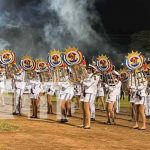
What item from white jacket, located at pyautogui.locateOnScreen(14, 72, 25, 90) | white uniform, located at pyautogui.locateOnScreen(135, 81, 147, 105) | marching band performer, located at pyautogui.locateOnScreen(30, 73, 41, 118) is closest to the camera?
white uniform, located at pyautogui.locateOnScreen(135, 81, 147, 105)

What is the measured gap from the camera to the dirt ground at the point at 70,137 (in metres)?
11.1

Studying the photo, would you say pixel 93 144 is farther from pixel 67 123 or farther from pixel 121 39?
pixel 121 39

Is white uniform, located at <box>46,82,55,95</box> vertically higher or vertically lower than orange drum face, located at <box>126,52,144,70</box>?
lower

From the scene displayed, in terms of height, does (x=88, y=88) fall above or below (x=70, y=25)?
below

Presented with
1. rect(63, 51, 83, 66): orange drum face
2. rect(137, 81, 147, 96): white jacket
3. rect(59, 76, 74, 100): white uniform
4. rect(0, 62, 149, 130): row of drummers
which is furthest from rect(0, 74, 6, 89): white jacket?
rect(137, 81, 147, 96): white jacket

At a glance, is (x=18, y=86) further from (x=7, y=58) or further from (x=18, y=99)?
(x=7, y=58)

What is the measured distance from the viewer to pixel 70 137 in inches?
493

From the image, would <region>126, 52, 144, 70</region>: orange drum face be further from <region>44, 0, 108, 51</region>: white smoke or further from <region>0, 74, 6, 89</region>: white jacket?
<region>44, 0, 108, 51</region>: white smoke

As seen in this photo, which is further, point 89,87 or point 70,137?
point 89,87

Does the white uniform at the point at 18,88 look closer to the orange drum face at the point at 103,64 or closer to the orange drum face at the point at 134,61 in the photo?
the orange drum face at the point at 103,64

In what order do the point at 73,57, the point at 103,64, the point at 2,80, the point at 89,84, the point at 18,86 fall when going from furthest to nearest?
the point at 2,80 < the point at 18,86 < the point at 103,64 < the point at 73,57 < the point at 89,84

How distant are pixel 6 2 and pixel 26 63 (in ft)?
104

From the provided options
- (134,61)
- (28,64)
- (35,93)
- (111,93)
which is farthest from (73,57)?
(28,64)

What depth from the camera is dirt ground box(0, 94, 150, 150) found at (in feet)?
36.3
